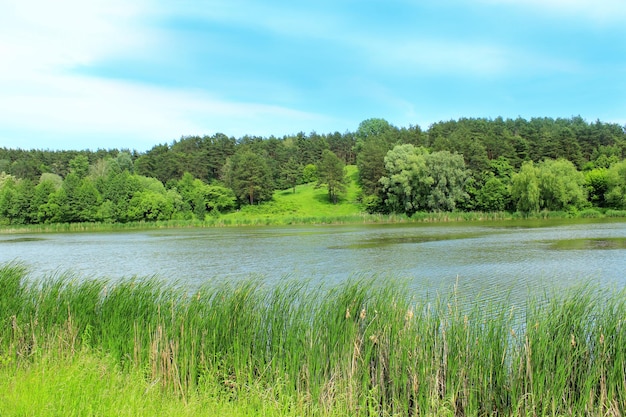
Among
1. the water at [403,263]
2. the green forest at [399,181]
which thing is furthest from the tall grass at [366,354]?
the green forest at [399,181]

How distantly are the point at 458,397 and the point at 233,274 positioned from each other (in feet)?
46.8

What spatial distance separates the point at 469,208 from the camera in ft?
239

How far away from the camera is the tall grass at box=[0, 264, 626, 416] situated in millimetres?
5734

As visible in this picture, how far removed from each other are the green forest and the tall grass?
59704 millimetres

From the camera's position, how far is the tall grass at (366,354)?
5734 mm

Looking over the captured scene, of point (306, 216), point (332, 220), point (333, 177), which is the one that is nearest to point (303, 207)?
point (333, 177)

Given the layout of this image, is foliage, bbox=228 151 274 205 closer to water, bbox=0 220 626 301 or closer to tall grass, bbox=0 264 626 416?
water, bbox=0 220 626 301

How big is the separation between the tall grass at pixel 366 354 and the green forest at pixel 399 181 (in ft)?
196

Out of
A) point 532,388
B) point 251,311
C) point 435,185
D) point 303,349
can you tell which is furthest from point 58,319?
point 435,185

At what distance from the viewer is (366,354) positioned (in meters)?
6.38

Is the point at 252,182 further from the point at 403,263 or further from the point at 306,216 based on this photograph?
the point at 403,263

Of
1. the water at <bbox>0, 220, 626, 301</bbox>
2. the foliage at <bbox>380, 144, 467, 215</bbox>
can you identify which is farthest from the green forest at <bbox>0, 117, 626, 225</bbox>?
the water at <bbox>0, 220, 626, 301</bbox>

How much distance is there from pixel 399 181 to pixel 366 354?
64247 millimetres

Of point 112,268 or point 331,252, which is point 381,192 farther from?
point 112,268
